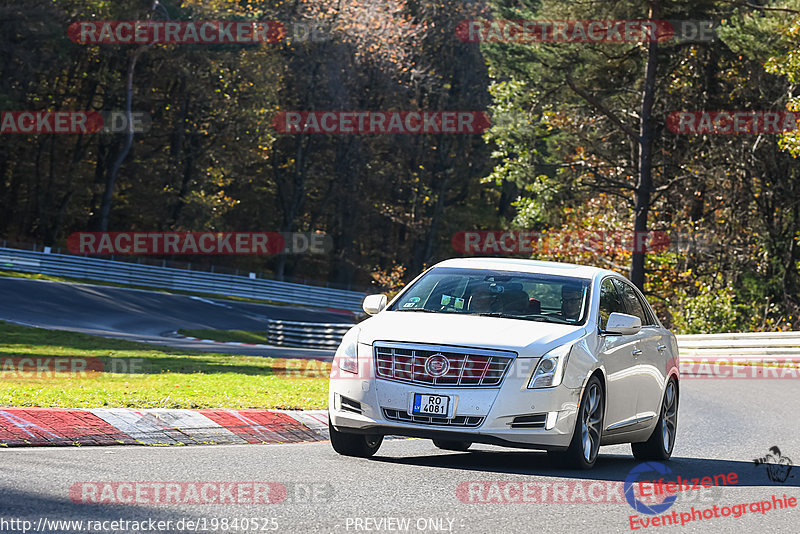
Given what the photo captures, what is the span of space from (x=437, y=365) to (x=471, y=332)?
0.42 metres

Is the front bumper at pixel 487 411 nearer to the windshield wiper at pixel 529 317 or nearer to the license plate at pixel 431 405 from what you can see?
the license plate at pixel 431 405

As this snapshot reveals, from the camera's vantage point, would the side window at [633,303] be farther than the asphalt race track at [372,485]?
Yes

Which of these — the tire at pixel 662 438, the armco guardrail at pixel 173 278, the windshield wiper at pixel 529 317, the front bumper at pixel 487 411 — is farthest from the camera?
the armco guardrail at pixel 173 278

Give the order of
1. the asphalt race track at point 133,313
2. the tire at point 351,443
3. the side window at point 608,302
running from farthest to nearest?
the asphalt race track at point 133,313 → the side window at point 608,302 → the tire at point 351,443

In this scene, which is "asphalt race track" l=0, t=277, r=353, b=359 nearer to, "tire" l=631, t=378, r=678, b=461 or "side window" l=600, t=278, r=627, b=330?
"tire" l=631, t=378, r=678, b=461

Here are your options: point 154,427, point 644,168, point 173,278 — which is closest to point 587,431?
point 154,427

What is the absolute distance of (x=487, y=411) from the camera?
9.02 meters

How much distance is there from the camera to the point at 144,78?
5862cm

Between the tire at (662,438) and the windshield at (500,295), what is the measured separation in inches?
72.0

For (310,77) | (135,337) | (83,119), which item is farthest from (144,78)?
(135,337)

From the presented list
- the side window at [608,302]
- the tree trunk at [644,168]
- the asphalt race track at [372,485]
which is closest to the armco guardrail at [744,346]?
the tree trunk at [644,168]

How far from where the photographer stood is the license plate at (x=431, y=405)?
29.7 ft

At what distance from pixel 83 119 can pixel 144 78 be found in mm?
4263

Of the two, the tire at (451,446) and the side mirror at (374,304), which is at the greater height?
the side mirror at (374,304)
